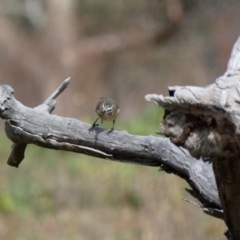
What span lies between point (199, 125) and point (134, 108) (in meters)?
10.1

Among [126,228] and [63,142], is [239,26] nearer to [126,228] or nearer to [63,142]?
[126,228]

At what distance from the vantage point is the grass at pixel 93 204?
15.5 feet

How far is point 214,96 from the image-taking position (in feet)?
4.65

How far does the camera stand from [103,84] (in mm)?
13414

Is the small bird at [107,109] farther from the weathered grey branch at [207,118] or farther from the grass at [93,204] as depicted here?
the grass at [93,204]

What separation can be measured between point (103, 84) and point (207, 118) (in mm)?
12005

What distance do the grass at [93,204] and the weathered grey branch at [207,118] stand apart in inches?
116

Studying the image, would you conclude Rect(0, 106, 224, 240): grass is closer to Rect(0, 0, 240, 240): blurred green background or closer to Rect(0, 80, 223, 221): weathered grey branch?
Rect(0, 0, 240, 240): blurred green background

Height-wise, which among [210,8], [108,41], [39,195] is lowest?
[39,195]

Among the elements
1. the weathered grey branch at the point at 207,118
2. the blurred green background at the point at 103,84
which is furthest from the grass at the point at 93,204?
the weathered grey branch at the point at 207,118

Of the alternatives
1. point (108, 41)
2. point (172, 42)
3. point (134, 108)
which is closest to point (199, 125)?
point (134, 108)

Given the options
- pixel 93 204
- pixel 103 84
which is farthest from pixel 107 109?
pixel 103 84

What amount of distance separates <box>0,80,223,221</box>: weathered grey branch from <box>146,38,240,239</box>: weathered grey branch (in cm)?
42

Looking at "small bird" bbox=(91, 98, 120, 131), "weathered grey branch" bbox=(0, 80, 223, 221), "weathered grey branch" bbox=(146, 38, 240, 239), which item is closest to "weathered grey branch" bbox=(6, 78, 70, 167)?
"weathered grey branch" bbox=(0, 80, 223, 221)
